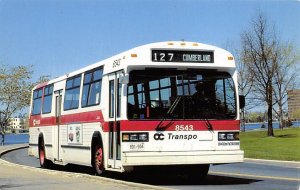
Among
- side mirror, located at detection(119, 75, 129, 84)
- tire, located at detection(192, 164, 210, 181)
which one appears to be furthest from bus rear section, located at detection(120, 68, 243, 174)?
tire, located at detection(192, 164, 210, 181)

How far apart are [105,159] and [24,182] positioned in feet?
7.49

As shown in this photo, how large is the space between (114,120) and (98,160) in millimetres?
1857

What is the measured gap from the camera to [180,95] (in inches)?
532

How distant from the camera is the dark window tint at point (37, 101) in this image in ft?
75.5

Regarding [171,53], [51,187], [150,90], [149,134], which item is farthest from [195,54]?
[51,187]

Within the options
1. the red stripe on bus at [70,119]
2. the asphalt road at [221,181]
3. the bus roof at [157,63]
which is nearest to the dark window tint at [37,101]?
the red stripe on bus at [70,119]

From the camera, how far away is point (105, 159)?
14602 mm

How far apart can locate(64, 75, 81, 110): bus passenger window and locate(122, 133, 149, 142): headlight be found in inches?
187

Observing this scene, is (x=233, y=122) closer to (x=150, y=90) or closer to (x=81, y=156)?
(x=150, y=90)

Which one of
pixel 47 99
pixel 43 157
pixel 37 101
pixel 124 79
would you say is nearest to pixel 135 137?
pixel 124 79

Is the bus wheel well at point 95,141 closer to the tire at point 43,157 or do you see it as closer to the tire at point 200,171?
the tire at point 200,171

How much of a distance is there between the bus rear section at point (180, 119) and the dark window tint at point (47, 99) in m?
8.34

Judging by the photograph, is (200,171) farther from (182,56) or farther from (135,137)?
(182,56)

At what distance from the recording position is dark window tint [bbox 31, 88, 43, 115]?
23016mm
